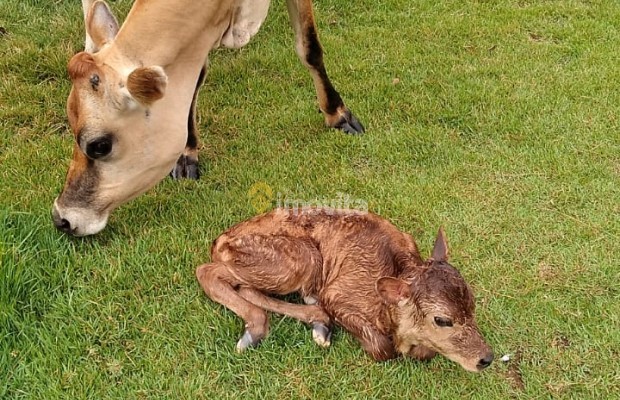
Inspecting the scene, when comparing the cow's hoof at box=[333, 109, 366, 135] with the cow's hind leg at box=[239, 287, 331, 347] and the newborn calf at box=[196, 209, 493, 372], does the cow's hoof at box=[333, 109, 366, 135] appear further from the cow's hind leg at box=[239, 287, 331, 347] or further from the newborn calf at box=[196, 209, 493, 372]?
the cow's hind leg at box=[239, 287, 331, 347]

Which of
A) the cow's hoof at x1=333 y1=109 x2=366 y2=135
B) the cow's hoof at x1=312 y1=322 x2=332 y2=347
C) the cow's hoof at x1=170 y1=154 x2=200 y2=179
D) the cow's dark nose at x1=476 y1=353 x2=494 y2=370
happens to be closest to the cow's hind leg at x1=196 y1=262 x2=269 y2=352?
the cow's hoof at x1=312 y1=322 x2=332 y2=347

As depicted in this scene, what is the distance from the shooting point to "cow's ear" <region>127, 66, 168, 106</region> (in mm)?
2922

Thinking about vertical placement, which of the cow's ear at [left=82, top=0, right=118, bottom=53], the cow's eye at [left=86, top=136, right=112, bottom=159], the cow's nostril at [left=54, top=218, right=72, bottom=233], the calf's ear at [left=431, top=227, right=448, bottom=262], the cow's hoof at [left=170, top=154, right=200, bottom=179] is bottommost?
the cow's hoof at [left=170, top=154, right=200, bottom=179]

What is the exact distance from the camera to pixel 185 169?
405 centimetres

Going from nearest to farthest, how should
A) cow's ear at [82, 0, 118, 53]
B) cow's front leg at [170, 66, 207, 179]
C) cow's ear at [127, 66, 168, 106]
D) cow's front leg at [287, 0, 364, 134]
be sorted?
cow's ear at [127, 66, 168, 106], cow's ear at [82, 0, 118, 53], cow's front leg at [170, 66, 207, 179], cow's front leg at [287, 0, 364, 134]

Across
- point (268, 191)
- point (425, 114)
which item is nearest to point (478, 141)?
point (425, 114)

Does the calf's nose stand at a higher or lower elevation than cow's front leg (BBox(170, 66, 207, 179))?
higher

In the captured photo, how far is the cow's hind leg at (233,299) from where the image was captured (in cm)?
282

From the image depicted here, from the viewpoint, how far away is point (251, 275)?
2.93 meters

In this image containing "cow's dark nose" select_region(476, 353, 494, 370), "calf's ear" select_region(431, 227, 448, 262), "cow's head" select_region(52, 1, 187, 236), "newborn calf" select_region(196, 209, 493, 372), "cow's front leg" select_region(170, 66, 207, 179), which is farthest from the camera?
"cow's front leg" select_region(170, 66, 207, 179)

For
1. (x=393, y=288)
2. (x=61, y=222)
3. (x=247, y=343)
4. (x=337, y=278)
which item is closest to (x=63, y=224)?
(x=61, y=222)

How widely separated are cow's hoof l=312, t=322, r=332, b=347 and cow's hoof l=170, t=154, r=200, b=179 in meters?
1.49

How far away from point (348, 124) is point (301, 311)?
1847mm

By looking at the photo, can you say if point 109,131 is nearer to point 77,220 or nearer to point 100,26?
point 77,220
